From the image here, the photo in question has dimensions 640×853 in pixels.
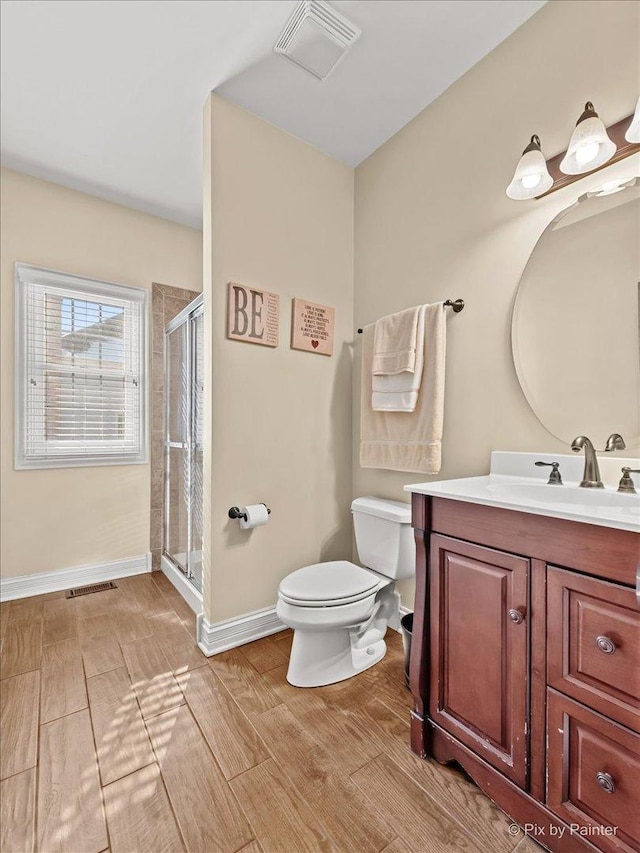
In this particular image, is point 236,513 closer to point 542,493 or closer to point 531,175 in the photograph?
point 542,493

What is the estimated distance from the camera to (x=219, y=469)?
5.96 ft

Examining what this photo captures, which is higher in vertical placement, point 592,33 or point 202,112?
point 202,112

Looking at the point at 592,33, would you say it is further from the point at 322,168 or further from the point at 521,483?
the point at 521,483

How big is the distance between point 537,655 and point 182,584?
204cm

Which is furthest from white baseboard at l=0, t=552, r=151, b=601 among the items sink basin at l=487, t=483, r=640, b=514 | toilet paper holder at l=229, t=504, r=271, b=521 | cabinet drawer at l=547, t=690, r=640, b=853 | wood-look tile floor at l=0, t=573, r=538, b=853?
cabinet drawer at l=547, t=690, r=640, b=853

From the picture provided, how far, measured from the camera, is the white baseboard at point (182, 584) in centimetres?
211

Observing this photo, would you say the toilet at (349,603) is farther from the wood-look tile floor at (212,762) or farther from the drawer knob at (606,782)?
the drawer knob at (606,782)

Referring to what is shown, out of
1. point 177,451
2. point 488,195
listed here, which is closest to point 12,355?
point 177,451

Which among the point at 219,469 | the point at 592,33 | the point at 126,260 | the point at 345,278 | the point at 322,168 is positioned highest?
the point at 322,168

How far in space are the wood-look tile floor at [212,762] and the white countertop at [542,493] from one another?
85 centimetres

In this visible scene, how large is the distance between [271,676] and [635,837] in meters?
1.21

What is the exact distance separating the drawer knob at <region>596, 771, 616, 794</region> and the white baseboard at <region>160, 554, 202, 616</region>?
1722mm

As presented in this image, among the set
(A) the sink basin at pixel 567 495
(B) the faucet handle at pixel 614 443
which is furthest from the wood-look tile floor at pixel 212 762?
(B) the faucet handle at pixel 614 443

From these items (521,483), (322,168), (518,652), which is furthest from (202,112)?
(518,652)
